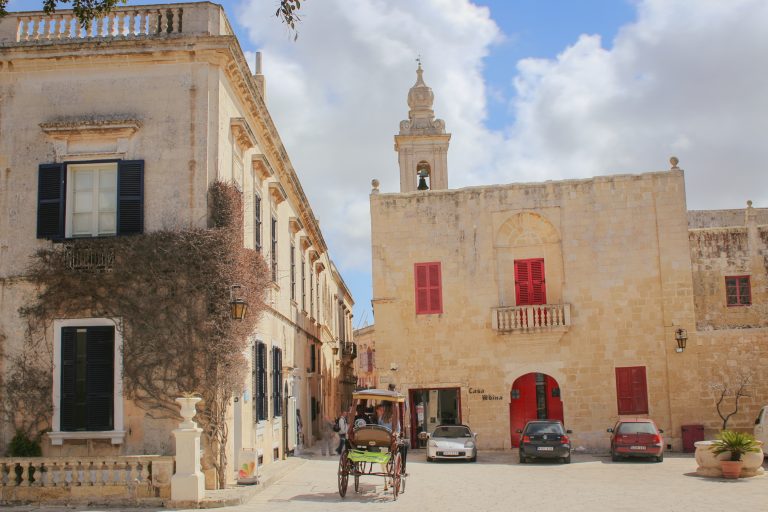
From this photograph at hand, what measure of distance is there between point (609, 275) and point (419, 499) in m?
14.2

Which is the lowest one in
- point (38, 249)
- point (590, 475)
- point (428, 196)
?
point (590, 475)

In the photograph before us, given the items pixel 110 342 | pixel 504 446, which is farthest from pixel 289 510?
pixel 504 446

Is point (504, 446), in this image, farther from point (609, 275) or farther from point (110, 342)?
point (110, 342)

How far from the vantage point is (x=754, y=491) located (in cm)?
1602

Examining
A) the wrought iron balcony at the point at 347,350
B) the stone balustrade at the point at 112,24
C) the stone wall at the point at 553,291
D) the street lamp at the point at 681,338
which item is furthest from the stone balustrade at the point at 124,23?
the wrought iron balcony at the point at 347,350

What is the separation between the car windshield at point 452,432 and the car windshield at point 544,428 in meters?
1.80

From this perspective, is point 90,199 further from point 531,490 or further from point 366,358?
point 366,358

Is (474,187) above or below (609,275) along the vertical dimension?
above

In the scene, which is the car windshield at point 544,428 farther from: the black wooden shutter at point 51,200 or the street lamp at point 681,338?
the black wooden shutter at point 51,200

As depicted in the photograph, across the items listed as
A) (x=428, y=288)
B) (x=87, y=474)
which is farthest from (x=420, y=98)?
(x=87, y=474)

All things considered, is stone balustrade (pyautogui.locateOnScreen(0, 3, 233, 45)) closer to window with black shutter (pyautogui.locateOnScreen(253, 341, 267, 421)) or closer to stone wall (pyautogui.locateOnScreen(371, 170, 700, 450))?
window with black shutter (pyautogui.locateOnScreen(253, 341, 267, 421))

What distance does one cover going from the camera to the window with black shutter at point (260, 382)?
18.5 meters

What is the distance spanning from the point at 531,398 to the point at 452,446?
16.0 feet

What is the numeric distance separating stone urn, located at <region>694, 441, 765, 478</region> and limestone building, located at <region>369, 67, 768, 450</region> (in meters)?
7.10
